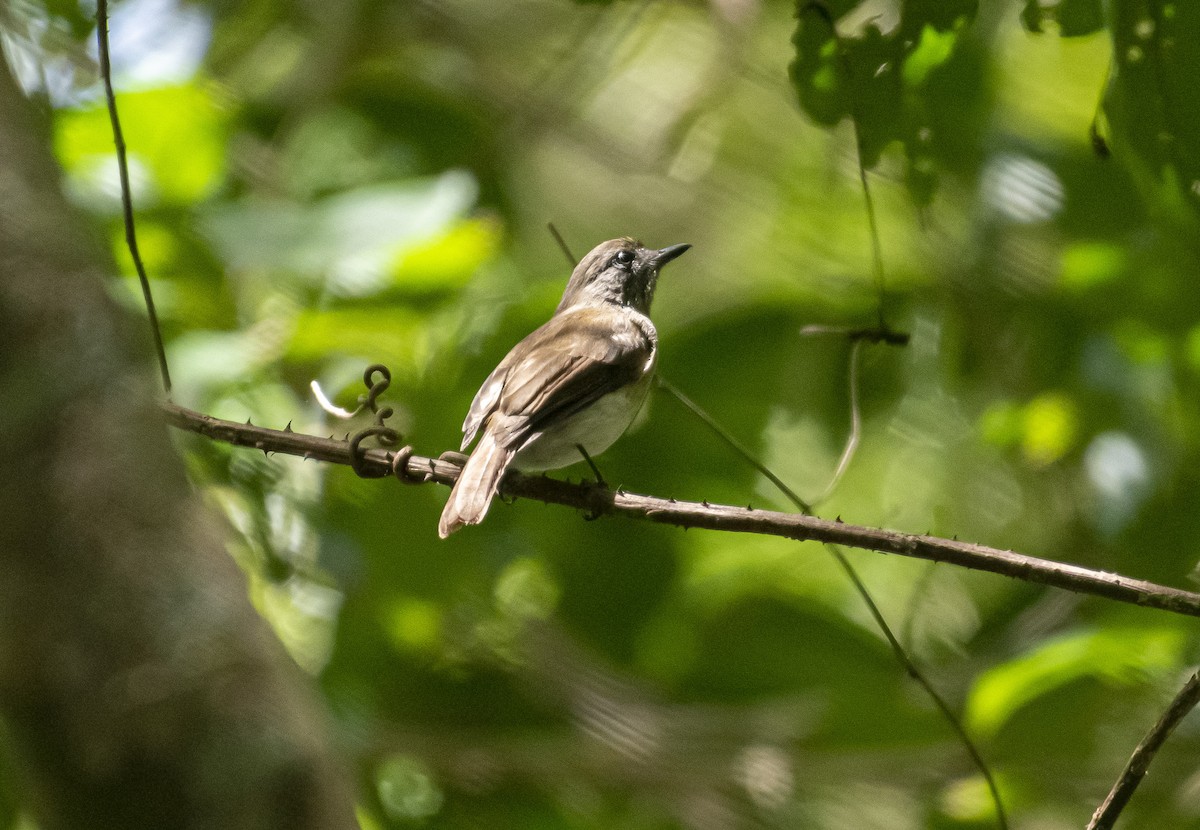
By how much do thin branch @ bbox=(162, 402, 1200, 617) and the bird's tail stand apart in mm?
150

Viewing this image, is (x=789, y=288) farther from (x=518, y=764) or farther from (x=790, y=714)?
(x=518, y=764)

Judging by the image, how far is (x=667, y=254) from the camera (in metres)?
4.34

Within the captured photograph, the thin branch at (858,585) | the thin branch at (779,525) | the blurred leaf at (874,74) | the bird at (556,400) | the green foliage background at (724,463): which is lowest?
the green foliage background at (724,463)

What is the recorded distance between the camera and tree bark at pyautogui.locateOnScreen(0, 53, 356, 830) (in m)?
1.42

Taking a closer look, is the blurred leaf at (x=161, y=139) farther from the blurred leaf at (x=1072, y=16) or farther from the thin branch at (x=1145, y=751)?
the thin branch at (x=1145, y=751)

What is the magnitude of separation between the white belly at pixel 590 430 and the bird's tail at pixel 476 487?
0.98 feet

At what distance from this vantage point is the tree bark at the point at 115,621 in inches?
56.0

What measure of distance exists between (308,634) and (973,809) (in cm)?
234

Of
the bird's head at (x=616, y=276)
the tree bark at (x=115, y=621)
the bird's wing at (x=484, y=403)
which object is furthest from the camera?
the bird's head at (x=616, y=276)

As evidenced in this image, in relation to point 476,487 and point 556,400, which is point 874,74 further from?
point 476,487

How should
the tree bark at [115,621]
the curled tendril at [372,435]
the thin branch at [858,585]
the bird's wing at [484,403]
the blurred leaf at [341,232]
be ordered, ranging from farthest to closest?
the blurred leaf at [341,232], the bird's wing at [484,403], the thin branch at [858,585], the curled tendril at [372,435], the tree bark at [115,621]

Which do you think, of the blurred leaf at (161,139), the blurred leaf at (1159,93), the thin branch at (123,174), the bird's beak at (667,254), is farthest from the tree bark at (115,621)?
the bird's beak at (667,254)

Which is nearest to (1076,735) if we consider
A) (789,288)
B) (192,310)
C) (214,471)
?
(789,288)

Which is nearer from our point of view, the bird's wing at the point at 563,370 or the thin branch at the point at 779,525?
the thin branch at the point at 779,525
